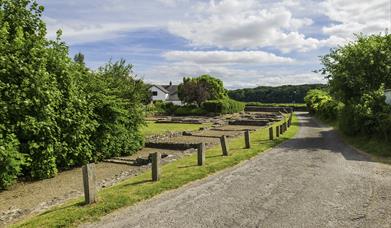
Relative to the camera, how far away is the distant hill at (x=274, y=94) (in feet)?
410

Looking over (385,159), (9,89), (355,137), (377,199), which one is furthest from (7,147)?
(355,137)

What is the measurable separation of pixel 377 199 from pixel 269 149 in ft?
30.9

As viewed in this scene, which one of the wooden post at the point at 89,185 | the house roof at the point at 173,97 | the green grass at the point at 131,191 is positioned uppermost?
the house roof at the point at 173,97

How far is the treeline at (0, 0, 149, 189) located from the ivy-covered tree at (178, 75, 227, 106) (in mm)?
49548

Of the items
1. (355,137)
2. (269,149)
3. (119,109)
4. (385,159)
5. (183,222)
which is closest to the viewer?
(183,222)

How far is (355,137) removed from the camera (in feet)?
72.1

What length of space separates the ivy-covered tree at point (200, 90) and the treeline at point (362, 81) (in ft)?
137

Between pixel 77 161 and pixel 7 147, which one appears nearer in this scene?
pixel 7 147

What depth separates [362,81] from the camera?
22484 mm

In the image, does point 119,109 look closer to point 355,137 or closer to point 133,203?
point 133,203

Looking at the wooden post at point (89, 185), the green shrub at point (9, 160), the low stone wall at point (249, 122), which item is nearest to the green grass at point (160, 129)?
the low stone wall at point (249, 122)

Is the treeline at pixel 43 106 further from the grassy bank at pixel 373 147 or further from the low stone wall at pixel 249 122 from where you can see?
the low stone wall at pixel 249 122

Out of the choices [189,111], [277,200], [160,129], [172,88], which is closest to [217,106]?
[189,111]

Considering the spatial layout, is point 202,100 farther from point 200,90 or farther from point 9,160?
point 9,160
